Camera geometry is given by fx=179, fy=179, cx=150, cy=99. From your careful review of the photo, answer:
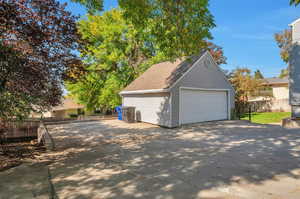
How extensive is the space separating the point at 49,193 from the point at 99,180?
0.90 m

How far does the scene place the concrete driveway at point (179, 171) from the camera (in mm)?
3092

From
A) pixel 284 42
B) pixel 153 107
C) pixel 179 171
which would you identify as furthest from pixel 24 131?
pixel 284 42

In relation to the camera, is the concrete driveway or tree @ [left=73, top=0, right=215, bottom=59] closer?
the concrete driveway

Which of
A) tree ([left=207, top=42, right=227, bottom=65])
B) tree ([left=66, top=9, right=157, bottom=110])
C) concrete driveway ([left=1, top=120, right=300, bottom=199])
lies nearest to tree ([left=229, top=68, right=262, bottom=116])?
tree ([left=207, top=42, right=227, bottom=65])

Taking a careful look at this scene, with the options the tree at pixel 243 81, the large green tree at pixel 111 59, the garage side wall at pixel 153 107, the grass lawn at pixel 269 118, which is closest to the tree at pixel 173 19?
the garage side wall at pixel 153 107

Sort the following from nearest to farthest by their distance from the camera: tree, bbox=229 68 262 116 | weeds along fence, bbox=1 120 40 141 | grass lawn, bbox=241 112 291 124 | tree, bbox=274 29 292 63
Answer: weeds along fence, bbox=1 120 40 141
grass lawn, bbox=241 112 291 124
tree, bbox=229 68 262 116
tree, bbox=274 29 292 63

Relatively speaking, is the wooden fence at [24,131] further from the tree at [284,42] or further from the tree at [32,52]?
the tree at [284,42]

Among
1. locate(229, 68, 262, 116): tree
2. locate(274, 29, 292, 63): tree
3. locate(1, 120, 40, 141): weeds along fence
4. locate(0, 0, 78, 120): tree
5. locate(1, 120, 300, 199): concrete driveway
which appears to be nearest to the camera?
locate(1, 120, 300, 199): concrete driveway

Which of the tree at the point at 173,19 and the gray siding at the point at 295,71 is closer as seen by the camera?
the tree at the point at 173,19

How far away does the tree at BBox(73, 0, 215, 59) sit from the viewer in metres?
7.19

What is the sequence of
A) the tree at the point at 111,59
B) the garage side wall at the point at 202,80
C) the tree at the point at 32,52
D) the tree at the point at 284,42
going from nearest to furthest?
1. the tree at the point at 32,52
2. the garage side wall at the point at 202,80
3. the tree at the point at 111,59
4. the tree at the point at 284,42

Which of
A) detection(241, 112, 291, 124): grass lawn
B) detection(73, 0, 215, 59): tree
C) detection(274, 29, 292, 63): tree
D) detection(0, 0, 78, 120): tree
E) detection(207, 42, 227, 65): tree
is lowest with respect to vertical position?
detection(241, 112, 291, 124): grass lawn

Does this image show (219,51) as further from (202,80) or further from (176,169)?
(176,169)

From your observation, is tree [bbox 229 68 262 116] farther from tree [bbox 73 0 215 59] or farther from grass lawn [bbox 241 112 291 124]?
tree [bbox 73 0 215 59]
